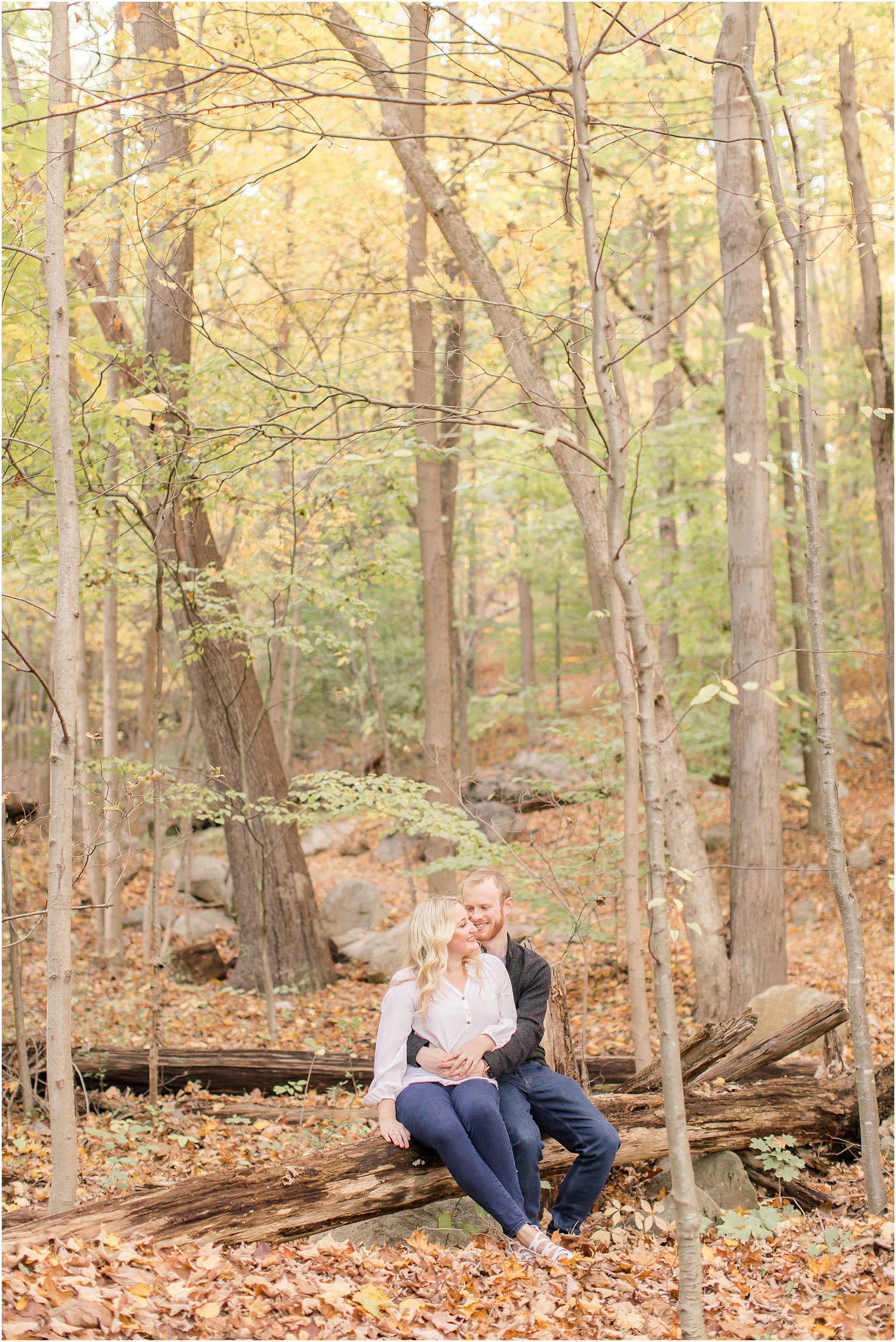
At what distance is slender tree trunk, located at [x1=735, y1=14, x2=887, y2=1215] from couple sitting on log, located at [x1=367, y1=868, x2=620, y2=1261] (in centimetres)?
101

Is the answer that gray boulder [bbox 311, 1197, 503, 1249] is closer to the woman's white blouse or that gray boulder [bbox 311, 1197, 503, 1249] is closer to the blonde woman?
the blonde woman

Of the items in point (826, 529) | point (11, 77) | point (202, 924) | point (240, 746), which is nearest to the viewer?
point (11, 77)

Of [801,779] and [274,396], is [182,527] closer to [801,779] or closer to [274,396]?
[274,396]

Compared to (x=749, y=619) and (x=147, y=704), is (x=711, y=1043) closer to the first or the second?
(x=749, y=619)

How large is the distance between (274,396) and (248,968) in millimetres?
5823

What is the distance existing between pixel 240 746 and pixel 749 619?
4.02 m

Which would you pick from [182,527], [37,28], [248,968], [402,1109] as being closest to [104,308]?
[182,527]

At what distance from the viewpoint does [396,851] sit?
47.9 ft

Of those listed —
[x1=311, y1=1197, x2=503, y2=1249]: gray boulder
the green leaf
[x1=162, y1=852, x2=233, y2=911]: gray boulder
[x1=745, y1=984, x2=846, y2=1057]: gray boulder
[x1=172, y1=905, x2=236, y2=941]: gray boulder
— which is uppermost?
the green leaf

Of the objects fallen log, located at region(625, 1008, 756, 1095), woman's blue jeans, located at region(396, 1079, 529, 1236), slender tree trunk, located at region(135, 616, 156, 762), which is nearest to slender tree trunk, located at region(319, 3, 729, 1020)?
fallen log, located at region(625, 1008, 756, 1095)

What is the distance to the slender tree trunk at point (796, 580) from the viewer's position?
10.7 metres

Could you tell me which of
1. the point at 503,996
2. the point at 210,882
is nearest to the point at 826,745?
the point at 503,996

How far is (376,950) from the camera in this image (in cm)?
927

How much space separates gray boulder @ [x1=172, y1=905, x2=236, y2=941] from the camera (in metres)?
10.4
